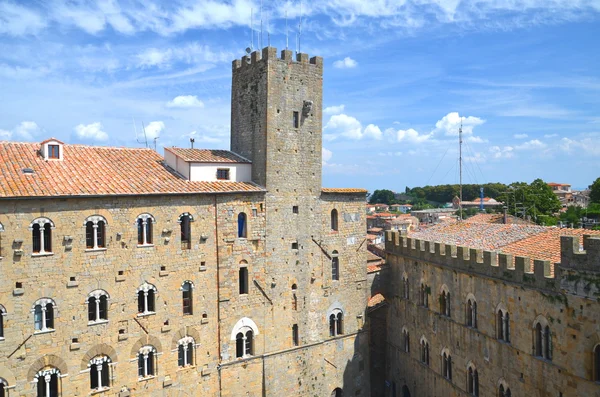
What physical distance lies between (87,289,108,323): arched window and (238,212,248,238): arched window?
8046mm

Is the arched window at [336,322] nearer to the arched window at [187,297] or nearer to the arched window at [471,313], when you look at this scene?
the arched window at [471,313]

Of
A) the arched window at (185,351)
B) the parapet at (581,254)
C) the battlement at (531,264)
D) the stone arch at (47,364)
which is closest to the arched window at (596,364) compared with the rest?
the battlement at (531,264)

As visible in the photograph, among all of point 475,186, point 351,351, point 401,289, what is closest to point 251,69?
point 401,289

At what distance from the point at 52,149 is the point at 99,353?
1060 centimetres

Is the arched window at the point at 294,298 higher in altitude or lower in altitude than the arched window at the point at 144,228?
lower

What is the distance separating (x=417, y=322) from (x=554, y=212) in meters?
59.2

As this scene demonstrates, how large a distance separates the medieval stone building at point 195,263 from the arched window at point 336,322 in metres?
0.11

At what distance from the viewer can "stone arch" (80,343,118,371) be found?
2348cm

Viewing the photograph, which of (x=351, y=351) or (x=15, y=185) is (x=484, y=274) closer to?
(x=351, y=351)

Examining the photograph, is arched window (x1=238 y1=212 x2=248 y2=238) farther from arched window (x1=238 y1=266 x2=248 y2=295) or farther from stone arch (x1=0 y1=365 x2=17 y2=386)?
stone arch (x1=0 y1=365 x2=17 y2=386)

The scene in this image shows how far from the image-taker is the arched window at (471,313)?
2602cm

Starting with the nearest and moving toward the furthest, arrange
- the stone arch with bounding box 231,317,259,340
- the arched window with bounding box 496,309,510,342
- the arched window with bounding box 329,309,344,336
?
the arched window with bounding box 496,309,510,342, the stone arch with bounding box 231,317,259,340, the arched window with bounding box 329,309,344,336

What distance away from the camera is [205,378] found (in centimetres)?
2706

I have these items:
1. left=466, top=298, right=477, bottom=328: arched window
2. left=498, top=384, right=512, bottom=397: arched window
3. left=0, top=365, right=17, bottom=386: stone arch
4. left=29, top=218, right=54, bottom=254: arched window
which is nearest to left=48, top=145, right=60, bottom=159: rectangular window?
left=29, top=218, right=54, bottom=254: arched window
